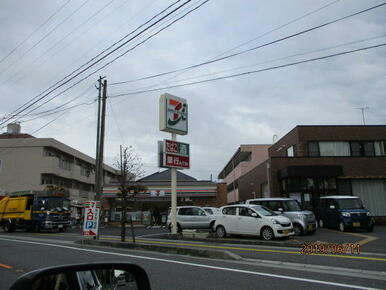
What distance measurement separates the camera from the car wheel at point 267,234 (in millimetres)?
14402

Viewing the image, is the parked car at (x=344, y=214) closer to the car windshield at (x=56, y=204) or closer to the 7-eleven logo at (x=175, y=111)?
the 7-eleven logo at (x=175, y=111)

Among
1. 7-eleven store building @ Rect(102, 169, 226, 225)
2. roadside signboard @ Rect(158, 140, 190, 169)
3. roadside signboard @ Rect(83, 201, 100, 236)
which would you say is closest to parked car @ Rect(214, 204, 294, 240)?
roadside signboard @ Rect(158, 140, 190, 169)

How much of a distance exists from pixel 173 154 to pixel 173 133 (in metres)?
1.32

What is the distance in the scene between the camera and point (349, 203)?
19156 millimetres

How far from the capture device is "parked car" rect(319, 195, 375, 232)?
18.2 metres

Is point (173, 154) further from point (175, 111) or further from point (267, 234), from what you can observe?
point (267, 234)

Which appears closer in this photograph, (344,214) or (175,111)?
(344,214)

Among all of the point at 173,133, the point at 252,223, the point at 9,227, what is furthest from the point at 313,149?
the point at 9,227

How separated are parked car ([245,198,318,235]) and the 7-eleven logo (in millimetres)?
6416

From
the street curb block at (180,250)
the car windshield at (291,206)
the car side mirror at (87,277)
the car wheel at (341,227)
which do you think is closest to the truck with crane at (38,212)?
the street curb block at (180,250)

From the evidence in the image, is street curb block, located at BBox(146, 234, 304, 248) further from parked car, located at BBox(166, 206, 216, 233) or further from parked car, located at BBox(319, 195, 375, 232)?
parked car, located at BBox(319, 195, 375, 232)

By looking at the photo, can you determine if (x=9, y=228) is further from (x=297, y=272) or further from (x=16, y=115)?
(x=297, y=272)

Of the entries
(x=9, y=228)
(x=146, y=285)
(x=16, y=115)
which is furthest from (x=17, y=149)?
(x=146, y=285)

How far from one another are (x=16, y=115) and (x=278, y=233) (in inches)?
617
